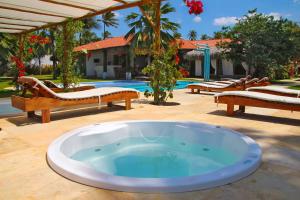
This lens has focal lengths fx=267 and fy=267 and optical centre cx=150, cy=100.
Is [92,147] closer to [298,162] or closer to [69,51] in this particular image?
[298,162]

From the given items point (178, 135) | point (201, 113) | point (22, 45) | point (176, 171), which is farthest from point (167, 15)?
point (176, 171)

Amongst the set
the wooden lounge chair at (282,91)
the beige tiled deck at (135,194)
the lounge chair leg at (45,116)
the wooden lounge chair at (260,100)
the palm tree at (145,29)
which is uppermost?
the palm tree at (145,29)

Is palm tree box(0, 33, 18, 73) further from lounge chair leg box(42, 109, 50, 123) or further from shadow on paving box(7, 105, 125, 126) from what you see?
lounge chair leg box(42, 109, 50, 123)

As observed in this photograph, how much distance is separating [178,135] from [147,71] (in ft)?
12.9

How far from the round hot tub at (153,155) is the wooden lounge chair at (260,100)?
188cm

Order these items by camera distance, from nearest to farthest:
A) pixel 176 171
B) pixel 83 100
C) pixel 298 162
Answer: pixel 298 162 → pixel 176 171 → pixel 83 100

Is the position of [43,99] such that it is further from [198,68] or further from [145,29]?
[198,68]

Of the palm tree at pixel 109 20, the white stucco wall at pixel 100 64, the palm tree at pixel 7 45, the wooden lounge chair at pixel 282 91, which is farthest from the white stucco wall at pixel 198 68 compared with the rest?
the wooden lounge chair at pixel 282 91

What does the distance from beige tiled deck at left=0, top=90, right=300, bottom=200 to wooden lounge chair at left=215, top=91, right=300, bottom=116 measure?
0.40 m

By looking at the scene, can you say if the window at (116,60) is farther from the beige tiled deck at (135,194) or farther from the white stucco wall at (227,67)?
the beige tiled deck at (135,194)

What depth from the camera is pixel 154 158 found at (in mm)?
4969

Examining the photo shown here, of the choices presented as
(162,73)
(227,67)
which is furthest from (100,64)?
(162,73)

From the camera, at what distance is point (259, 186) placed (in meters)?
2.97

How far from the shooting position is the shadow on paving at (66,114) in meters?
6.53
